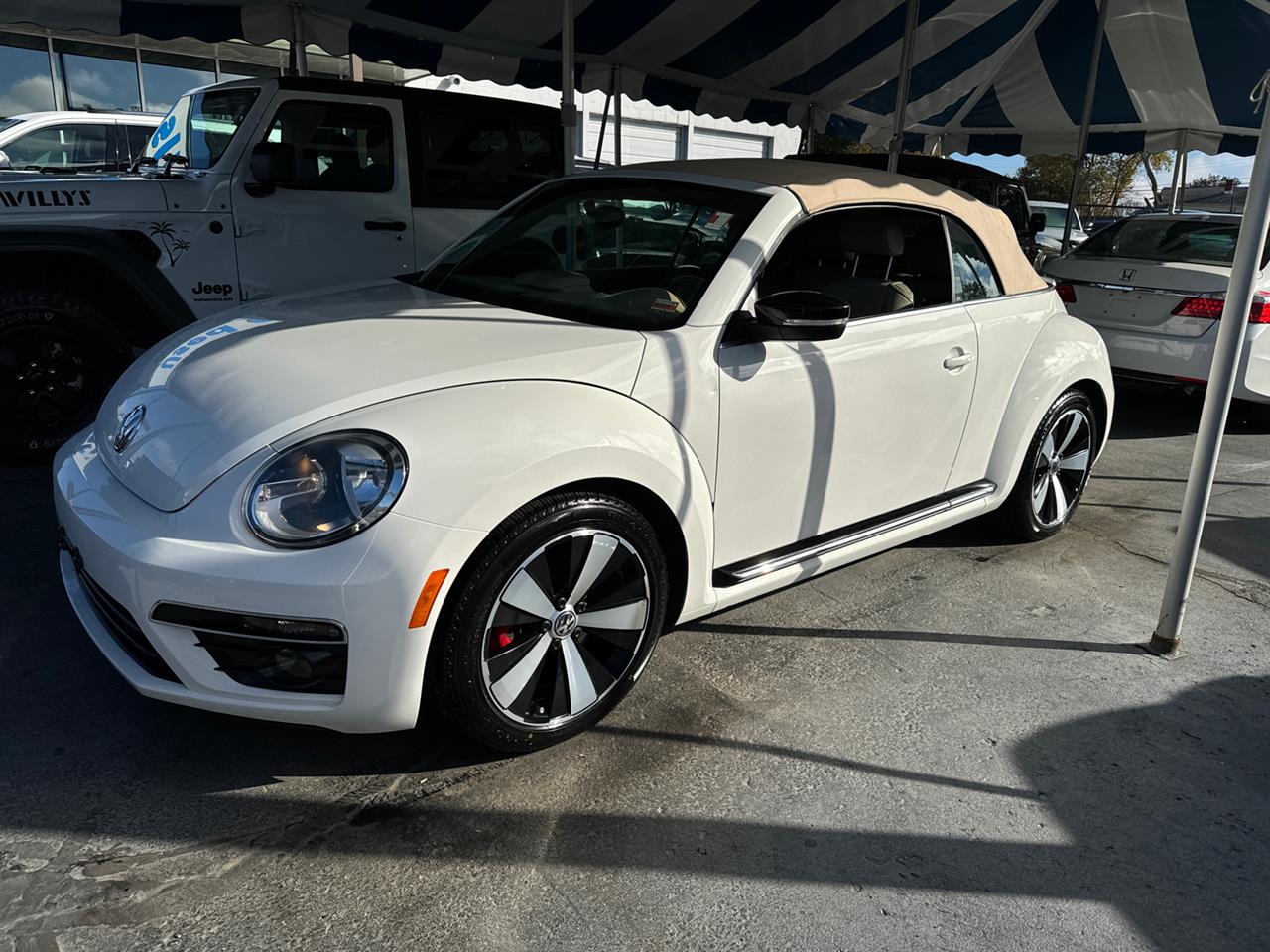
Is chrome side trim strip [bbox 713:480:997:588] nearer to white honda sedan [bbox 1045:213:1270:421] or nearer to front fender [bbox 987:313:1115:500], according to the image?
front fender [bbox 987:313:1115:500]

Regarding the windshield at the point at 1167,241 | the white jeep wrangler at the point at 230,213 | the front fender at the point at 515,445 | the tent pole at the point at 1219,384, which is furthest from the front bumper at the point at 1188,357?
the front fender at the point at 515,445

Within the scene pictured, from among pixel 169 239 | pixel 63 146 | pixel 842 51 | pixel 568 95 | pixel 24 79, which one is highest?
pixel 842 51

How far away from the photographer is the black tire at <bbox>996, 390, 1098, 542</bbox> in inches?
163

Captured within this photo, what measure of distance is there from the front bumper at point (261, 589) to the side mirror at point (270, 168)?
11.2 ft

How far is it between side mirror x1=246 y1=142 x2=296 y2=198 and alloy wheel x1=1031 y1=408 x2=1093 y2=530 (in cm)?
421

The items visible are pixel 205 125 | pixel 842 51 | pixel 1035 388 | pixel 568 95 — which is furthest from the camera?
pixel 842 51

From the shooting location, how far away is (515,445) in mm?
2342

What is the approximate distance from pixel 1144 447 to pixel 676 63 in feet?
20.2

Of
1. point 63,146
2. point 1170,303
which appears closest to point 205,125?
point 63,146

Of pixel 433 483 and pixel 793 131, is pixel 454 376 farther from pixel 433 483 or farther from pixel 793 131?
pixel 793 131

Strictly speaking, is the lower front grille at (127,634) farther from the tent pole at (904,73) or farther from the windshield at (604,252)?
the tent pole at (904,73)

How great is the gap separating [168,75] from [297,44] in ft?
26.4

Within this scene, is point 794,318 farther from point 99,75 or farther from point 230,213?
point 99,75

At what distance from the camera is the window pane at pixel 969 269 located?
148 inches
